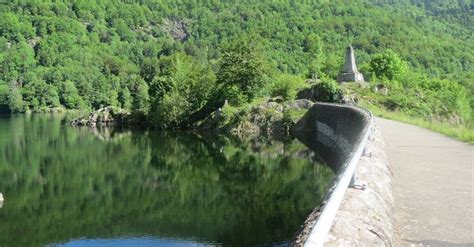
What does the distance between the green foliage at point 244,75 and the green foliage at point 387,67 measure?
2188 centimetres

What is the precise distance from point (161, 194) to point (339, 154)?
1522 centimetres

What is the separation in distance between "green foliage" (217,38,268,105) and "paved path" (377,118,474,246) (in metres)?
51.0

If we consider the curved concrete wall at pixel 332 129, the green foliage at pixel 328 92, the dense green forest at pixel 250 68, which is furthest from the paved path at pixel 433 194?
the green foliage at pixel 328 92

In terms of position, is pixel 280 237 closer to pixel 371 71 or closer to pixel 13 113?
pixel 371 71

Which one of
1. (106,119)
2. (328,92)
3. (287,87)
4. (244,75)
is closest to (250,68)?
(244,75)

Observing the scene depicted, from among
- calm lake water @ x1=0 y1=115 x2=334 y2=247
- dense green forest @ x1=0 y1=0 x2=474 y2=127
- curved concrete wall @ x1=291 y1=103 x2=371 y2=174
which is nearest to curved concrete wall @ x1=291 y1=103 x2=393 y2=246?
curved concrete wall @ x1=291 y1=103 x2=371 y2=174

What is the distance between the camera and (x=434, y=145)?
1975cm

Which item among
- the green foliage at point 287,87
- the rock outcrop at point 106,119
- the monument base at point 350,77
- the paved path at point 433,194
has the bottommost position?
the rock outcrop at point 106,119

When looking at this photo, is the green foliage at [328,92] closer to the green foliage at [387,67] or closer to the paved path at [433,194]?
the green foliage at [387,67]

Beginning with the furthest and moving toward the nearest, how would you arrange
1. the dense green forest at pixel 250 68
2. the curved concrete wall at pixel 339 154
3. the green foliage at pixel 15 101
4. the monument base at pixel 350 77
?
the green foliage at pixel 15 101, the dense green forest at pixel 250 68, the monument base at pixel 350 77, the curved concrete wall at pixel 339 154

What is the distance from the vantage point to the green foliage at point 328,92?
58.5 m

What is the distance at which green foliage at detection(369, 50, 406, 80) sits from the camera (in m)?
80.1

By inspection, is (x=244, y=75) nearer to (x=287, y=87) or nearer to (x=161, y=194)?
(x=287, y=87)

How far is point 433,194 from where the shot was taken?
1022cm
